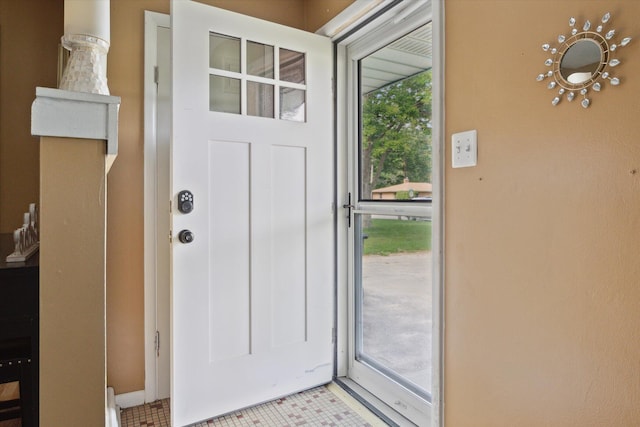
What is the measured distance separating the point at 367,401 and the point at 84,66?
1848 mm

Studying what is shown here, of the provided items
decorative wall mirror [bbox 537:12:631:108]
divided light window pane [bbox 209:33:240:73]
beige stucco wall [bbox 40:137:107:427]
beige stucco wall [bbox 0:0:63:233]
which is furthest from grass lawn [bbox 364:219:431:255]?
beige stucco wall [bbox 0:0:63:233]

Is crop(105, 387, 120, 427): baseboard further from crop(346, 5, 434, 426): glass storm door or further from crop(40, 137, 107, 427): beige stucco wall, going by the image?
crop(346, 5, 434, 426): glass storm door

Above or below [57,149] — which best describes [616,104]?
above

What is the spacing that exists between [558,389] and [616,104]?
0.78 meters

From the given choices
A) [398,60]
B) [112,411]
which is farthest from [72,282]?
[398,60]

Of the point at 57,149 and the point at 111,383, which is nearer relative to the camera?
the point at 57,149

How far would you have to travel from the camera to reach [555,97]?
1.08m

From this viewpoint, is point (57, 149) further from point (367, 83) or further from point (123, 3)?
point (367, 83)

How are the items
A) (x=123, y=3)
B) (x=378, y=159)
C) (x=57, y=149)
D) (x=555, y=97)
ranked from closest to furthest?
(x=57, y=149), (x=555, y=97), (x=123, y=3), (x=378, y=159)

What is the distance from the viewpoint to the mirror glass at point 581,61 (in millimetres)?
976

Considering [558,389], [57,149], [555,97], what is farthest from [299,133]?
[558,389]

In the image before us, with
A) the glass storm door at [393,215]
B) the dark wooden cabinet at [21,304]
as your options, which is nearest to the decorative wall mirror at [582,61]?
the glass storm door at [393,215]

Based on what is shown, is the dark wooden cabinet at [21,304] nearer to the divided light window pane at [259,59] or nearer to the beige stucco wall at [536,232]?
the beige stucco wall at [536,232]

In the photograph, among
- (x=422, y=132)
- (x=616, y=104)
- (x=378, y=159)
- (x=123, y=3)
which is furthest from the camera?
(x=378, y=159)
